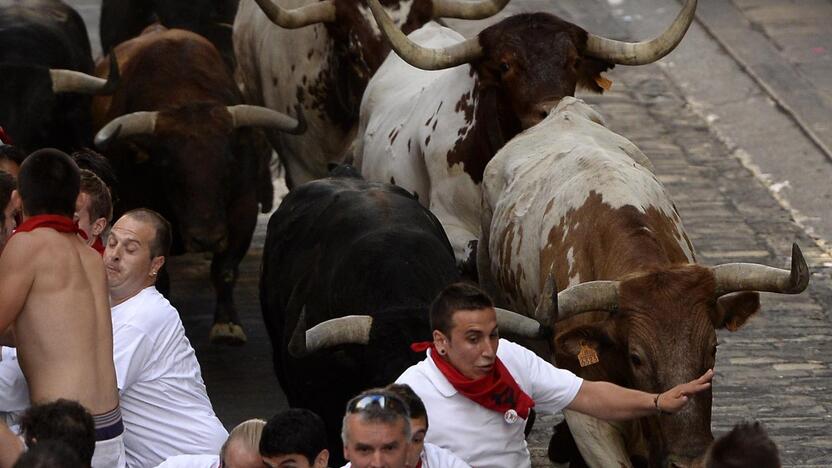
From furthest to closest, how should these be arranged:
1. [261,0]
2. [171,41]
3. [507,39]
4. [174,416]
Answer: [171,41], [261,0], [507,39], [174,416]

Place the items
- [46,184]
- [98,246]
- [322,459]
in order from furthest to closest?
[98,246]
[46,184]
[322,459]

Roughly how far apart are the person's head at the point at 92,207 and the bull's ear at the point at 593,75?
3279 millimetres

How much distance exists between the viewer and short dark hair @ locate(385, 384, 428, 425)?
6.24m

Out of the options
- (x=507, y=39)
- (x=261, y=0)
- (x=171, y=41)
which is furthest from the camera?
(x=171, y=41)

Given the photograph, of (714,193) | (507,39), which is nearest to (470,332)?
(507,39)

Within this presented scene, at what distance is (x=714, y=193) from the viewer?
14758 mm

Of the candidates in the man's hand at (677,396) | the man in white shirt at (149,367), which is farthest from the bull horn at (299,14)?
the man's hand at (677,396)

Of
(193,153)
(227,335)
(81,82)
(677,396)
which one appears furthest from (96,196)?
(81,82)

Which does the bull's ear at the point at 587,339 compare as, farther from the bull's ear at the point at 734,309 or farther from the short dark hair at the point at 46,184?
the short dark hair at the point at 46,184

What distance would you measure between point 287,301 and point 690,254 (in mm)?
1954

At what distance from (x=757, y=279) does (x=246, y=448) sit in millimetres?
2743

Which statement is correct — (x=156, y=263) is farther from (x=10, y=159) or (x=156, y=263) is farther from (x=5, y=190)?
(x=10, y=159)

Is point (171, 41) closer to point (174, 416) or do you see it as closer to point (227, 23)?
point (227, 23)

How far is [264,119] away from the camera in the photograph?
39.9 ft
